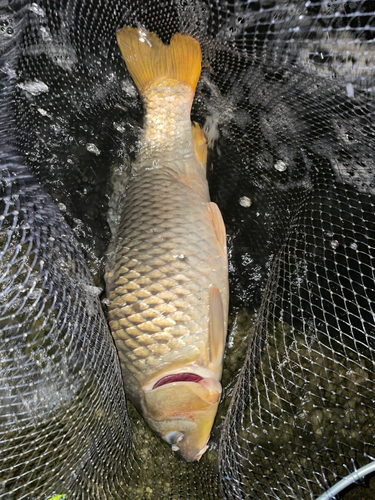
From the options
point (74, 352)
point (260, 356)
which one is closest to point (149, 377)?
point (74, 352)

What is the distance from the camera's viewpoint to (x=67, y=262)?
1.92m

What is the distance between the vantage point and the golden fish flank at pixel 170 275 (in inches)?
74.5

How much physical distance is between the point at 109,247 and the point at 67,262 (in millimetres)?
350

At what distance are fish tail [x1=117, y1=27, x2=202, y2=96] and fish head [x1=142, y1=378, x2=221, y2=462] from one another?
1.86m

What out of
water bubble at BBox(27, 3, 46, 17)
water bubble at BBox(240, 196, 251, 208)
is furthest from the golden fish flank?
water bubble at BBox(27, 3, 46, 17)

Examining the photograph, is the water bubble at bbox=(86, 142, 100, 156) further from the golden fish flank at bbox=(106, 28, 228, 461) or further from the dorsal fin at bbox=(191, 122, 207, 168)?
the dorsal fin at bbox=(191, 122, 207, 168)

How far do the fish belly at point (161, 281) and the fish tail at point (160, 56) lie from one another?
2.38 ft

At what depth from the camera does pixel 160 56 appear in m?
2.27

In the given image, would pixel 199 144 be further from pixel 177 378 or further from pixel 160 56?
pixel 177 378

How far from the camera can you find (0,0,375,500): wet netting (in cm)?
169

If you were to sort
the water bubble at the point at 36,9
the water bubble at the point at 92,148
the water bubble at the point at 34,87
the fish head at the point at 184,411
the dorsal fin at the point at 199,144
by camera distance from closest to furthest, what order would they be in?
the fish head at the point at 184,411, the water bubble at the point at 36,9, the water bubble at the point at 34,87, the dorsal fin at the point at 199,144, the water bubble at the point at 92,148

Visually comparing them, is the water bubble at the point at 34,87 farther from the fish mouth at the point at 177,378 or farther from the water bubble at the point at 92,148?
the fish mouth at the point at 177,378

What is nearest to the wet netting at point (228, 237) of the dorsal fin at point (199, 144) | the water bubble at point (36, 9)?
the water bubble at point (36, 9)

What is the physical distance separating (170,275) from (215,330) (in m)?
0.39
